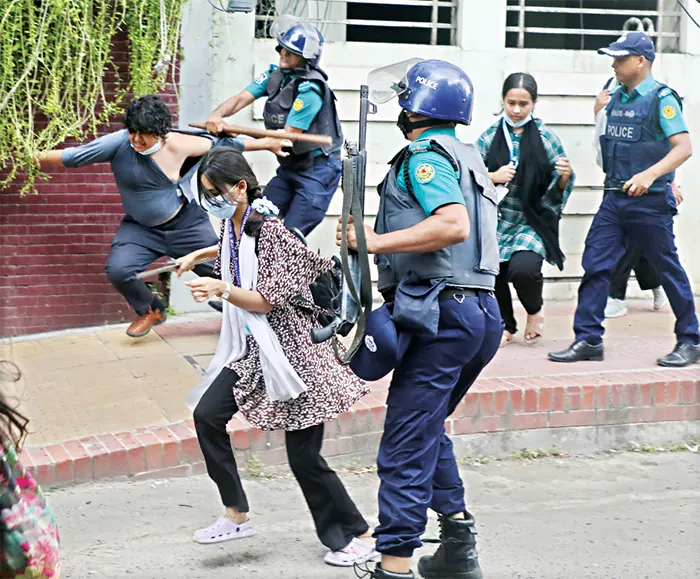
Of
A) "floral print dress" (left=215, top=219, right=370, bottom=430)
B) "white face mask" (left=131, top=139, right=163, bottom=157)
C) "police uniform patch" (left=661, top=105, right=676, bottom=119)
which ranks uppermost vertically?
"police uniform patch" (left=661, top=105, right=676, bottom=119)

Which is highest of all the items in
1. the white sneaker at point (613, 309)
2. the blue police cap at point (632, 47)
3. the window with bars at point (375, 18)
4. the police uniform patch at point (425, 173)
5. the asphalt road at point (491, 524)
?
the window with bars at point (375, 18)

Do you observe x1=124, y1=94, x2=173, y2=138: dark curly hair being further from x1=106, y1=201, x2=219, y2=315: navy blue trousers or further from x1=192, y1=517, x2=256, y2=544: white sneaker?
x1=192, y1=517, x2=256, y2=544: white sneaker

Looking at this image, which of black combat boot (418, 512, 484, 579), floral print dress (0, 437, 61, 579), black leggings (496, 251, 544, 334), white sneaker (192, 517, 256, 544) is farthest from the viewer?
black leggings (496, 251, 544, 334)

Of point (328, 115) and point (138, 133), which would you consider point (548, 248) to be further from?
point (138, 133)

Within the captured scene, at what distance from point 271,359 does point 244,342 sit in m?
0.21

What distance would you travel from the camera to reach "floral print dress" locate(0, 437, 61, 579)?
7.13 ft

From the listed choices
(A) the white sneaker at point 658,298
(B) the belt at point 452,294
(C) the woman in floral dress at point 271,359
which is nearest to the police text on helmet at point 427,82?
(B) the belt at point 452,294

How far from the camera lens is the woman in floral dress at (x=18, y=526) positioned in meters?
2.18

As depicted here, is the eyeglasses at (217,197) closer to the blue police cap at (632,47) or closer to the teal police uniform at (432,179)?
the teal police uniform at (432,179)

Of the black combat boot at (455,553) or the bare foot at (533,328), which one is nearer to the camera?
the black combat boot at (455,553)

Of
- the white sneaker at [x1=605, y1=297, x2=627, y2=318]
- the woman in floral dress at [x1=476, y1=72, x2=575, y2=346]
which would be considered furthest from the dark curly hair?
the white sneaker at [x1=605, y1=297, x2=627, y2=318]

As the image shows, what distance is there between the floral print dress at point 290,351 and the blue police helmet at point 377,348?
1.38 ft

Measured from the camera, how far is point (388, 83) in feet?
13.8

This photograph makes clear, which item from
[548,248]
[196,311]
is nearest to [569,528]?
[548,248]
